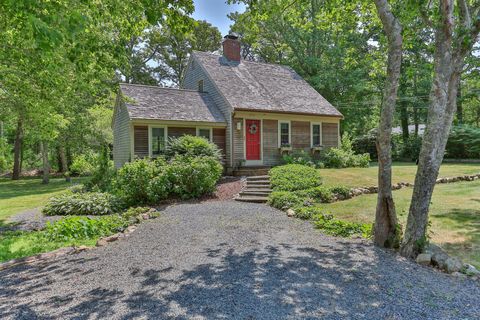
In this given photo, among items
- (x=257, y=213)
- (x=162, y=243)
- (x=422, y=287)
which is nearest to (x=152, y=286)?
(x=162, y=243)

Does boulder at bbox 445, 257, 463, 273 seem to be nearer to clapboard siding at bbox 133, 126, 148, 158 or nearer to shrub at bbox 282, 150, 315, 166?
shrub at bbox 282, 150, 315, 166

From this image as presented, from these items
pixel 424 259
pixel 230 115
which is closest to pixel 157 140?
pixel 230 115

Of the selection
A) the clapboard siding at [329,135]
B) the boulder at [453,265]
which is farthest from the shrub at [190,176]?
the clapboard siding at [329,135]

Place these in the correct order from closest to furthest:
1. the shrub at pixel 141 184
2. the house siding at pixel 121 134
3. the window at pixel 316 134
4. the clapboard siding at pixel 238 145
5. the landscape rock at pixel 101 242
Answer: the landscape rock at pixel 101 242, the shrub at pixel 141 184, the house siding at pixel 121 134, the clapboard siding at pixel 238 145, the window at pixel 316 134

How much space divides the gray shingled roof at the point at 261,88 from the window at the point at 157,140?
11.0 feet

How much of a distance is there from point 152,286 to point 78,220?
3658mm

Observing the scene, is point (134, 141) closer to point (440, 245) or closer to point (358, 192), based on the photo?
point (358, 192)

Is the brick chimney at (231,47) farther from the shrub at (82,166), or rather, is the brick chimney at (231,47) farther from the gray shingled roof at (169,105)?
the shrub at (82,166)

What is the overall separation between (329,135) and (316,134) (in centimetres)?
86

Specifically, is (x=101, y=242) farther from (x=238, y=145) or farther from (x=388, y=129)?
(x=238, y=145)

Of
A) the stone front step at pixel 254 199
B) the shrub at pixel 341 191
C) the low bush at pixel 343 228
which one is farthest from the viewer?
the stone front step at pixel 254 199

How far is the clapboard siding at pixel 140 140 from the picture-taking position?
496 inches

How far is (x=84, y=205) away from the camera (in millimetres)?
8125

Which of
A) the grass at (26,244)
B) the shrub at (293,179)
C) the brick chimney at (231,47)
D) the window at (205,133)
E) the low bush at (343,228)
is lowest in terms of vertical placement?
the grass at (26,244)
